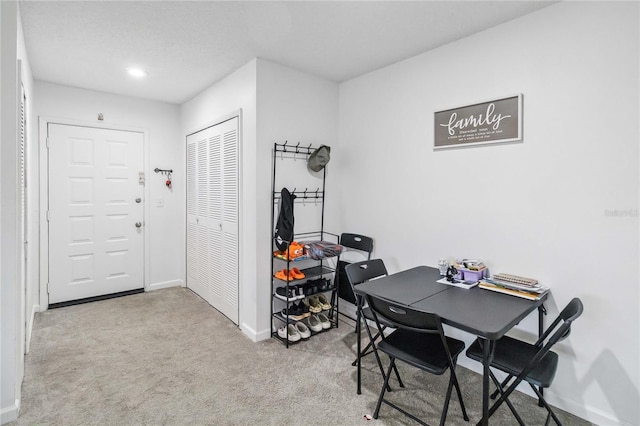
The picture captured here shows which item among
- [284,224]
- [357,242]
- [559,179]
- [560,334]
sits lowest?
[560,334]

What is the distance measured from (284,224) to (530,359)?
203 cm

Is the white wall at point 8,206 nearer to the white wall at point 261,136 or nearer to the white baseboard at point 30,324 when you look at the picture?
the white baseboard at point 30,324

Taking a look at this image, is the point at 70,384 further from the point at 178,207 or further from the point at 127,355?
the point at 178,207

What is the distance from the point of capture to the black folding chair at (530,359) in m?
1.65

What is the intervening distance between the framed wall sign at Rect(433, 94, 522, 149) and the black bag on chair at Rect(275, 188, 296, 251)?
1.35m

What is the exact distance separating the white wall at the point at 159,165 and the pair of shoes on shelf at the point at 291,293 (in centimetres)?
215

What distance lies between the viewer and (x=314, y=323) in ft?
10.4

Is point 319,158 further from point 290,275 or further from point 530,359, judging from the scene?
point 530,359

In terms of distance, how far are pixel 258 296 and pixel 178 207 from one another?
2230 millimetres

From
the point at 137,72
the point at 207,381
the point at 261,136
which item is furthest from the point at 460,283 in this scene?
the point at 137,72

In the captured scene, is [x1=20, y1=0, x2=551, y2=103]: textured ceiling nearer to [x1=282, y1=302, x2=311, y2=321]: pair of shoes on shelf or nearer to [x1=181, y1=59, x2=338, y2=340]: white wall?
[x1=181, y1=59, x2=338, y2=340]: white wall

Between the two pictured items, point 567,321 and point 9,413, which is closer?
point 567,321

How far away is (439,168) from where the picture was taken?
274cm

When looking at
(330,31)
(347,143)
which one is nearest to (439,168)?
(347,143)
